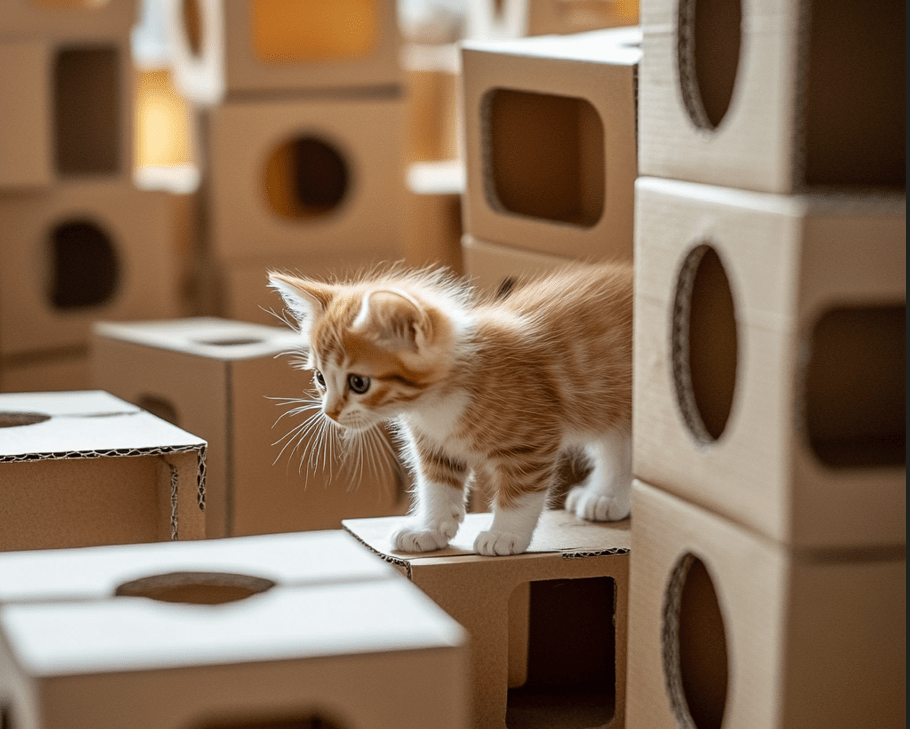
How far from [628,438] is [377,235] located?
115cm

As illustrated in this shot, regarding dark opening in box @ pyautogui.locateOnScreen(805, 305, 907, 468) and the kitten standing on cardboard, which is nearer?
dark opening in box @ pyautogui.locateOnScreen(805, 305, 907, 468)

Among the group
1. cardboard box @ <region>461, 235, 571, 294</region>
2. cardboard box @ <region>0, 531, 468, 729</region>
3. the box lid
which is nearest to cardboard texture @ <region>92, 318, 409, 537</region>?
the box lid

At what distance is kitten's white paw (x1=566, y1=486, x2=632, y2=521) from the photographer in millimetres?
1454

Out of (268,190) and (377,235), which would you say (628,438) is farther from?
(268,190)

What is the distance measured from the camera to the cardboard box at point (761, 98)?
0.92 m

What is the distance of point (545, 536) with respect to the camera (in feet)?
4.56

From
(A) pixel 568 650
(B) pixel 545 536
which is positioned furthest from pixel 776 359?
(A) pixel 568 650

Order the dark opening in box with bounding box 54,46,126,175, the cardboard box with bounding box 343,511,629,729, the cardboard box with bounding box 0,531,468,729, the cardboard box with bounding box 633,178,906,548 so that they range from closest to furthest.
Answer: the cardboard box with bounding box 0,531,468,729
the cardboard box with bounding box 633,178,906,548
the cardboard box with bounding box 343,511,629,729
the dark opening in box with bounding box 54,46,126,175

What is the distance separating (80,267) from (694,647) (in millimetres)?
1819

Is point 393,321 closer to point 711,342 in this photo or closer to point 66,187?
point 711,342

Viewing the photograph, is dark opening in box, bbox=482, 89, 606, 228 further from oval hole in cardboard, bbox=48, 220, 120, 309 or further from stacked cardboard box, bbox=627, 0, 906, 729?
oval hole in cardboard, bbox=48, 220, 120, 309

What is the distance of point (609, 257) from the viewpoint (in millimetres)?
1558

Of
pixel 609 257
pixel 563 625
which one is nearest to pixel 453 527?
pixel 563 625

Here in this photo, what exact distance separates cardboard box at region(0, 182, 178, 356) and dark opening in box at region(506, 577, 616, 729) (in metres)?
1.23
